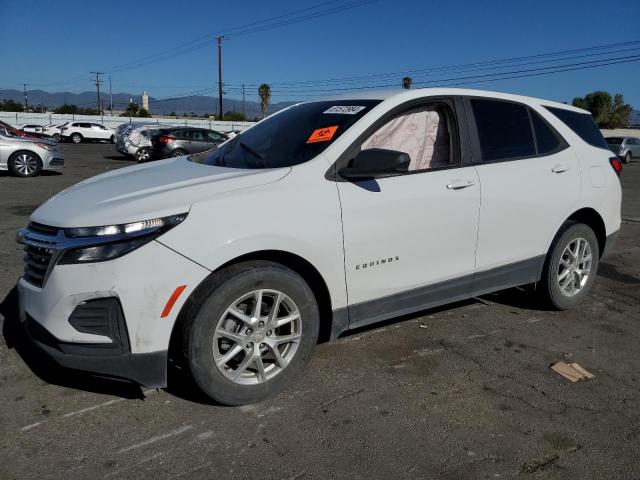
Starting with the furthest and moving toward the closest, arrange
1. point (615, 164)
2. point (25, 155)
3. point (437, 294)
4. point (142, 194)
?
point (25, 155), point (615, 164), point (437, 294), point (142, 194)

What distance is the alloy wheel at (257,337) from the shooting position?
2.84m

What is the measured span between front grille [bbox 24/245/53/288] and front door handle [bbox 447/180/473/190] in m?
2.38

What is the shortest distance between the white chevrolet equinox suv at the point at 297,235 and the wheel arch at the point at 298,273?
1cm

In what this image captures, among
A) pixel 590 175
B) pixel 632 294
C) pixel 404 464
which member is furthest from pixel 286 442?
pixel 632 294

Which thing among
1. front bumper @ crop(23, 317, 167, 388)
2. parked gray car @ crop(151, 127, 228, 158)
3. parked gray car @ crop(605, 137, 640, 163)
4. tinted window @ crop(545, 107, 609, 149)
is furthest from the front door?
parked gray car @ crop(605, 137, 640, 163)

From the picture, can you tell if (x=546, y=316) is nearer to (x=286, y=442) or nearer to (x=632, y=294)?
(x=632, y=294)

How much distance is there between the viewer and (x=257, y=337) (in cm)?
292

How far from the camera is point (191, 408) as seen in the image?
9.64 ft

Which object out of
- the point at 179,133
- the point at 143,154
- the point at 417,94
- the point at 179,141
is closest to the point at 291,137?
the point at 417,94

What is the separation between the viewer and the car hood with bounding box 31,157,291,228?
265cm

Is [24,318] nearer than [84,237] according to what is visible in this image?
No

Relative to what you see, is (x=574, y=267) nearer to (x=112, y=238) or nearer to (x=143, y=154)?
(x=112, y=238)

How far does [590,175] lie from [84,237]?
12.7 feet

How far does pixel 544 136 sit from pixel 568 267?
1.12 metres
